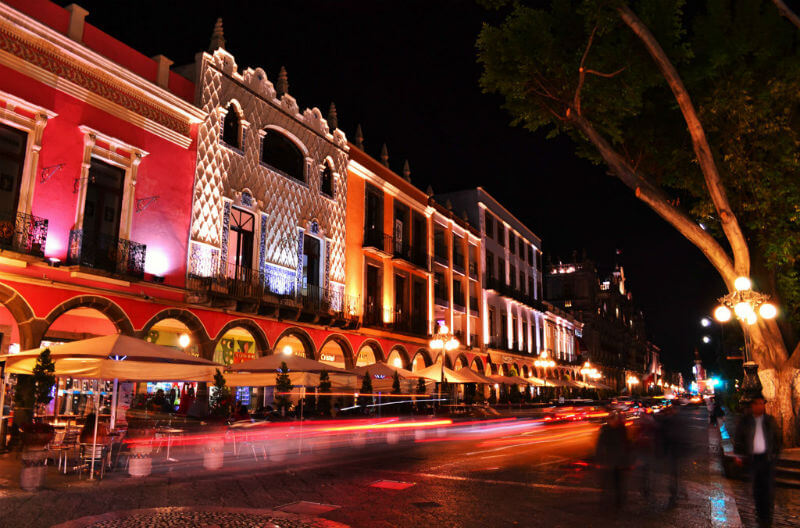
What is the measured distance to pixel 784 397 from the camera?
14.0 metres

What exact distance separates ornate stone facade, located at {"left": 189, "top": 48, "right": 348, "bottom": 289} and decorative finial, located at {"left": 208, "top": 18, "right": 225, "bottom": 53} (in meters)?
0.24

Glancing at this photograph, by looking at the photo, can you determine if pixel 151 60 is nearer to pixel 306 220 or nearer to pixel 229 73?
pixel 229 73

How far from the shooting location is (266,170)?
21.9 m

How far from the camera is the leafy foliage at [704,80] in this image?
13.8 meters

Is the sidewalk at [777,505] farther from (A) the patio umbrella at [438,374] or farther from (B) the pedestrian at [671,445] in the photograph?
(A) the patio umbrella at [438,374]

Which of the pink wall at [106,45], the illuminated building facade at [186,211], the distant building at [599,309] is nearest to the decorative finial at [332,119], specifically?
the illuminated building facade at [186,211]

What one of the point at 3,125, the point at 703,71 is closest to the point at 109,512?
the point at 3,125

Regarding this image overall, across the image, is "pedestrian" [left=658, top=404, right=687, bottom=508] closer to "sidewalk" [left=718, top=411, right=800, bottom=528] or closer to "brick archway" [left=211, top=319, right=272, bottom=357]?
"sidewalk" [left=718, top=411, right=800, bottom=528]

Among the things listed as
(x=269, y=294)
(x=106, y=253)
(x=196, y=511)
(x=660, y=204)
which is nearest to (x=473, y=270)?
(x=269, y=294)

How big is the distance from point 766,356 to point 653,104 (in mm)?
6951

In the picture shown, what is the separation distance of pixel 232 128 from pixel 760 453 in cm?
1850

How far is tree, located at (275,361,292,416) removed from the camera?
16.8m

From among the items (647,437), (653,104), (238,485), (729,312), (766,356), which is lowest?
(238,485)

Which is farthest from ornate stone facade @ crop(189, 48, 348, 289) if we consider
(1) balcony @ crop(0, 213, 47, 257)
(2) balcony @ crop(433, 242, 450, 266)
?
(2) balcony @ crop(433, 242, 450, 266)
